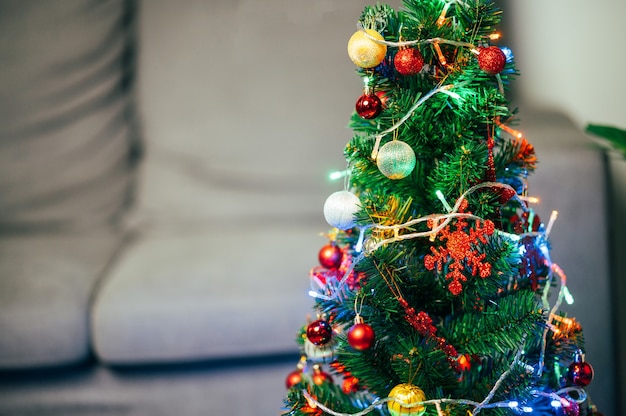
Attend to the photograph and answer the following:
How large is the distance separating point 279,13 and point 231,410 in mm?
818

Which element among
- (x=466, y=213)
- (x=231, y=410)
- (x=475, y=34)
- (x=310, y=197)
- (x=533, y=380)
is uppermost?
(x=475, y=34)

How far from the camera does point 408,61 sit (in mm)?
591

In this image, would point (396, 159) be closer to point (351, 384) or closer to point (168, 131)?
point (351, 384)

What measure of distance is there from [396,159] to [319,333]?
20 centimetres

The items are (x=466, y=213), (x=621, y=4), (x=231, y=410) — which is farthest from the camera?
(x=621, y=4)

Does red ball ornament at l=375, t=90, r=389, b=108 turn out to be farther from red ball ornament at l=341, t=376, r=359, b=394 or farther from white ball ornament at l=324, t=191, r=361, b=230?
red ball ornament at l=341, t=376, r=359, b=394

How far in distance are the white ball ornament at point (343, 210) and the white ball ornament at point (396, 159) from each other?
48 mm

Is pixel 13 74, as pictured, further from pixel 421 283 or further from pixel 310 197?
pixel 421 283

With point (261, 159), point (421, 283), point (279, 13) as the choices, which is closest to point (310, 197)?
point (261, 159)

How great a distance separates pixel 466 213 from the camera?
23.2 inches

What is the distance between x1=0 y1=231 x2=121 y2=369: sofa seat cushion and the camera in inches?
37.5

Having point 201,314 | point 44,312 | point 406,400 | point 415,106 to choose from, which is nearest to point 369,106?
point 415,106

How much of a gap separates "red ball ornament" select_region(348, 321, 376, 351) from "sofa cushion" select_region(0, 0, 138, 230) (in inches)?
34.9

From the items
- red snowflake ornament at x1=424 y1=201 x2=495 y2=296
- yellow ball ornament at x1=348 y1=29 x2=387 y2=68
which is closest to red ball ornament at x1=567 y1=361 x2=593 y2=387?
red snowflake ornament at x1=424 y1=201 x2=495 y2=296
